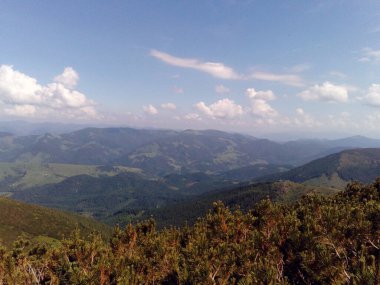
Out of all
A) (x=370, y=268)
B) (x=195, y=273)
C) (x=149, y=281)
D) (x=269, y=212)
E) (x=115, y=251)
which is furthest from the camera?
(x=269, y=212)

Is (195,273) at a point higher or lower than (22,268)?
higher

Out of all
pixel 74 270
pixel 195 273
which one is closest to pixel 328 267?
pixel 195 273

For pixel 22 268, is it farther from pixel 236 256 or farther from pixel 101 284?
pixel 236 256

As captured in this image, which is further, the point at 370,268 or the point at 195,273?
the point at 195,273

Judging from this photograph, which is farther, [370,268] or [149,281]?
[149,281]

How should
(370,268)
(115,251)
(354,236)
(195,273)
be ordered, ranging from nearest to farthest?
(370,268) < (195,273) < (354,236) < (115,251)

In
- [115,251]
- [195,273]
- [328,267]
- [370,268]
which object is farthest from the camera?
[115,251]

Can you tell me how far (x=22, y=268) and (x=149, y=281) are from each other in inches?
623

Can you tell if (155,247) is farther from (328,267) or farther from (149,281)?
(328,267)

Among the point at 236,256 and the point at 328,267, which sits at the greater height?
the point at 328,267

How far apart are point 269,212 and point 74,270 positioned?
36.0 m

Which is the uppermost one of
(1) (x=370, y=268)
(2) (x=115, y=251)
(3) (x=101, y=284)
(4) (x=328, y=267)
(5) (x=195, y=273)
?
(1) (x=370, y=268)

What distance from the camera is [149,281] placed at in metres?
39.4

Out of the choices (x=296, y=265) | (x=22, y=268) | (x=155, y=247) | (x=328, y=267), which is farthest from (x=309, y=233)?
(x=22, y=268)
